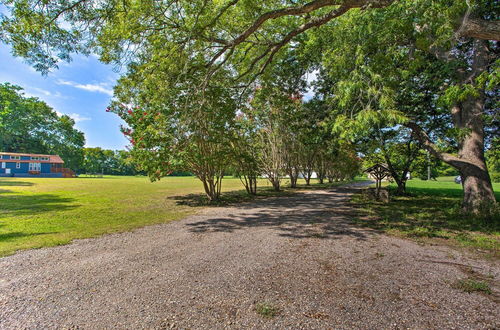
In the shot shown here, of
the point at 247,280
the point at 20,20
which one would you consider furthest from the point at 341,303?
the point at 20,20

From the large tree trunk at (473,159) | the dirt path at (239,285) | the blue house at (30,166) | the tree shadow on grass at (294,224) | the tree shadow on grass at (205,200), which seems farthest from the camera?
the blue house at (30,166)

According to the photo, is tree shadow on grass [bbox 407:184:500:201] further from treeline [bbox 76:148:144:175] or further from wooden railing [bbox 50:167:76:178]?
A: treeline [bbox 76:148:144:175]

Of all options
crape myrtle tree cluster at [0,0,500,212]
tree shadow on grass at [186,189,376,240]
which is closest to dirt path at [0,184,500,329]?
tree shadow on grass at [186,189,376,240]

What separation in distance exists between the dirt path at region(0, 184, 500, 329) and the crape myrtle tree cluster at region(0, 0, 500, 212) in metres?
2.69

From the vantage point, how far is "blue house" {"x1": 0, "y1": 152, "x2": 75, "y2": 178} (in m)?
40.8

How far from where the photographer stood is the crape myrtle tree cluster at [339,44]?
423cm

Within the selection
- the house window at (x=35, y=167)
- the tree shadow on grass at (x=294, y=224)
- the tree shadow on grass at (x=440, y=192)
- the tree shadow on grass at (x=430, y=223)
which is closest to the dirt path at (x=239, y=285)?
the tree shadow on grass at (x=294, y=224)

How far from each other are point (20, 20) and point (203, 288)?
5.89 m

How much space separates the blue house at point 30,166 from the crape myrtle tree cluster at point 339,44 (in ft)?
160

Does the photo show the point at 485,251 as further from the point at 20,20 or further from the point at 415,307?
the point at 20,20

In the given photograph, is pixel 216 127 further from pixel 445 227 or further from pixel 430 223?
pixel 445 227

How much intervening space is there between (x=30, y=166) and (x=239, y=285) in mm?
57673

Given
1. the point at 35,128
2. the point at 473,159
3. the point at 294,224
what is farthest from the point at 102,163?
the point at 473,159

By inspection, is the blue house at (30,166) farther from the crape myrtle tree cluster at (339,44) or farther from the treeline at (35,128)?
the crape myrtle tree cluster at (339,44)
